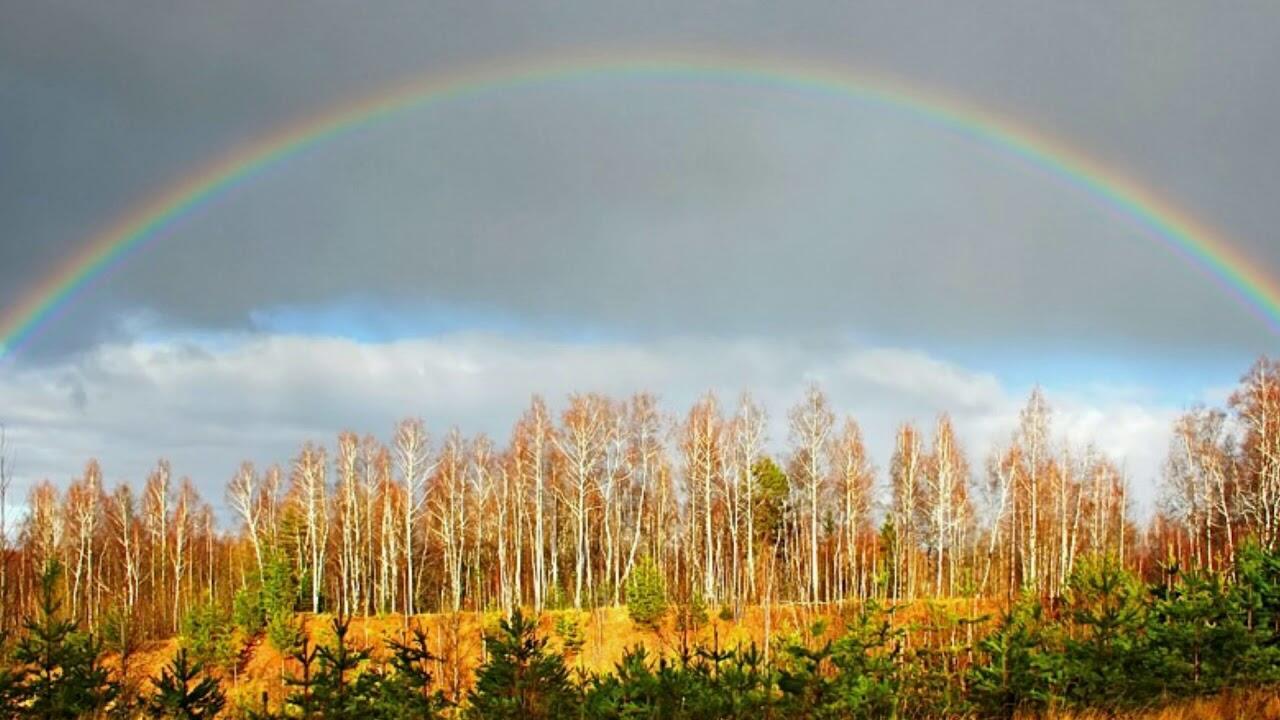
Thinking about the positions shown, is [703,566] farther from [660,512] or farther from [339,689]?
[339,689]

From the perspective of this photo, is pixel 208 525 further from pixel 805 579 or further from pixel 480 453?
pixel 805 579

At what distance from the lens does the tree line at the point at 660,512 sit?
46281 millimetres

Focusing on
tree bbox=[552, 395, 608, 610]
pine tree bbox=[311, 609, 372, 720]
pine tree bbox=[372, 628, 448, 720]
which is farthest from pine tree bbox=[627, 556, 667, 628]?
pine tree bbox=[311, 609, 372, 720]

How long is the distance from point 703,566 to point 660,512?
5.38m

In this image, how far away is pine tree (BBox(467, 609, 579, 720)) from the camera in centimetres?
848

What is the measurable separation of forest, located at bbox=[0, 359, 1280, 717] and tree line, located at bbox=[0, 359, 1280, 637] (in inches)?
10.2

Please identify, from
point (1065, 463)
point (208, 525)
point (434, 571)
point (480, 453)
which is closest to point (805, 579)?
point (1065, 463)

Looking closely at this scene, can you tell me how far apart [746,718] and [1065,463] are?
47017 mm

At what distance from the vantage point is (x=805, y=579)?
50438mm

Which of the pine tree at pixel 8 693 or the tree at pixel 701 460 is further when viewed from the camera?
the tree at pixel 701 460

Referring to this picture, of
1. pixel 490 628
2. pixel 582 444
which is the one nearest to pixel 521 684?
pixel 490 628

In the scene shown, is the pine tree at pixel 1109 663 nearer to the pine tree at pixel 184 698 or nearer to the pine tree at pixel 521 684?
the pine tree at pixel 521 684

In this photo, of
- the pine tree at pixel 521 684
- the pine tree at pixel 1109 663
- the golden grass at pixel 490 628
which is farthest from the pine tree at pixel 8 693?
the golden grass at pixel 490 628

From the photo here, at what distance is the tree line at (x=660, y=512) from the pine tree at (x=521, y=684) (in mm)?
33335
